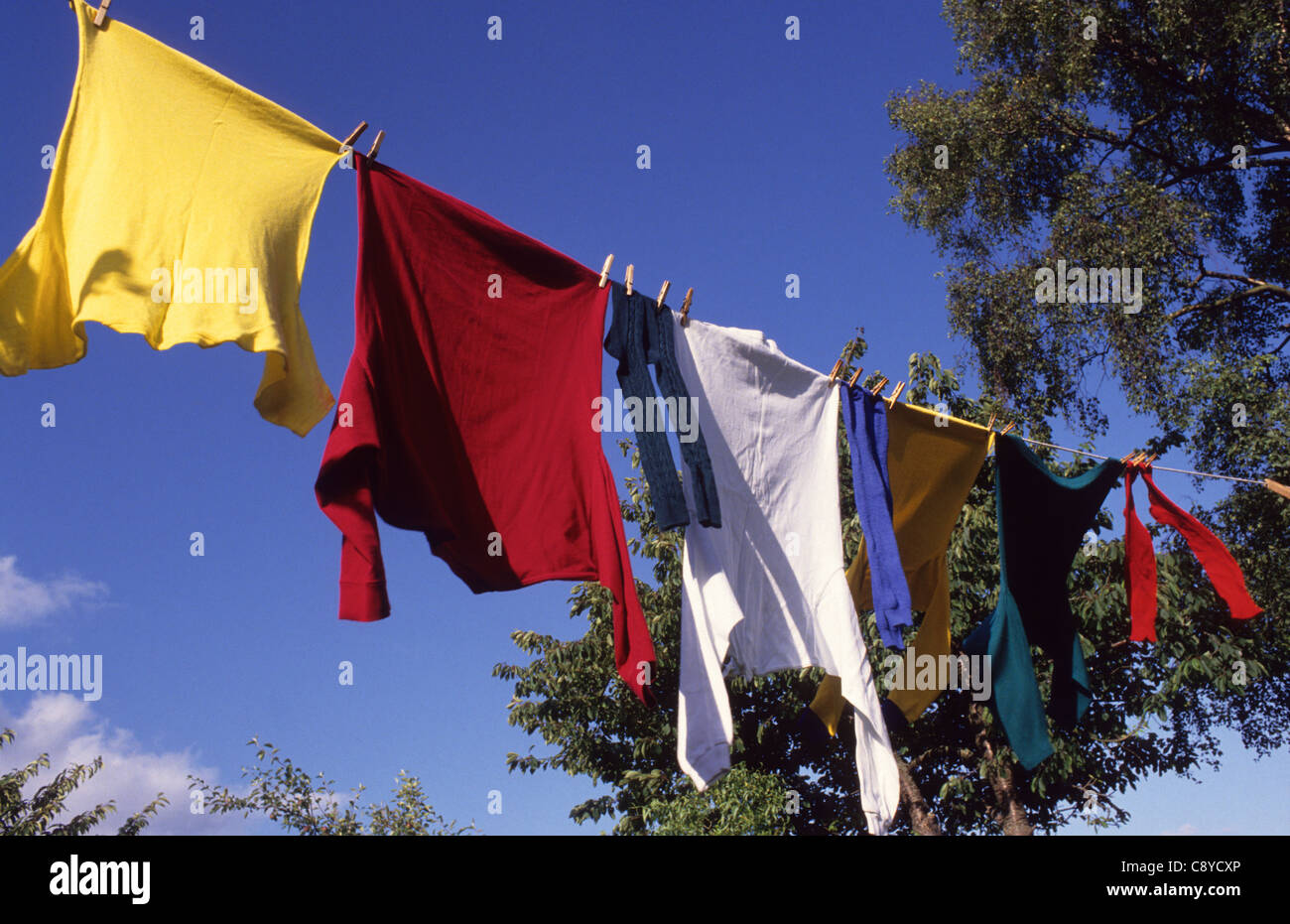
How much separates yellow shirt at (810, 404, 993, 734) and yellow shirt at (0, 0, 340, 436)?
3.18m

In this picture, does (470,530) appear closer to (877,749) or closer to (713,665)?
(713,665)

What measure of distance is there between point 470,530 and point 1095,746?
9.99 meters

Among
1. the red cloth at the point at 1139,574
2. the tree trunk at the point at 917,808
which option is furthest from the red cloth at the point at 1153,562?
the tree trunk at the point at 917,808

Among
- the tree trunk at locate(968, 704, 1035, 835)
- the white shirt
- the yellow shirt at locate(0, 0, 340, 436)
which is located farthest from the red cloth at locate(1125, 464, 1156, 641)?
Result: the tree trunk at locate(968, 704, 1035, 835)

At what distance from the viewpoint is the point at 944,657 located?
5625 millimetres

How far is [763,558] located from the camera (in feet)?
16.0

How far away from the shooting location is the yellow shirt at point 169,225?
10.7 ft

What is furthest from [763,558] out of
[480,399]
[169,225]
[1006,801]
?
[1006,801]

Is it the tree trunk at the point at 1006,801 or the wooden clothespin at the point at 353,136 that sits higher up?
the wooden clothespin at the point at 353,136

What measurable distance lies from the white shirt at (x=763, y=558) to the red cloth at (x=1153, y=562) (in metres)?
2.39

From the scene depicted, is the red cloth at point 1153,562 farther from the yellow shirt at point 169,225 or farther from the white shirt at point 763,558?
the yellow shirt at point 169,225

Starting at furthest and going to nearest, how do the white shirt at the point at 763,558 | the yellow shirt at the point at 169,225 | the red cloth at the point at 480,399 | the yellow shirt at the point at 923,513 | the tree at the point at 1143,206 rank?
the tree at the point at 1143,206, the yellow shirt at the point at 923,513, the white shirt at the point at 763,558, the red cloth at the point at 480,399, the yellow shirt at the point at 169,225

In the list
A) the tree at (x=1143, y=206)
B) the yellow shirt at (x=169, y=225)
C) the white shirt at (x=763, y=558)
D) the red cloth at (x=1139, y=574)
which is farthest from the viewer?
the tree at (x=1143, y=206)
